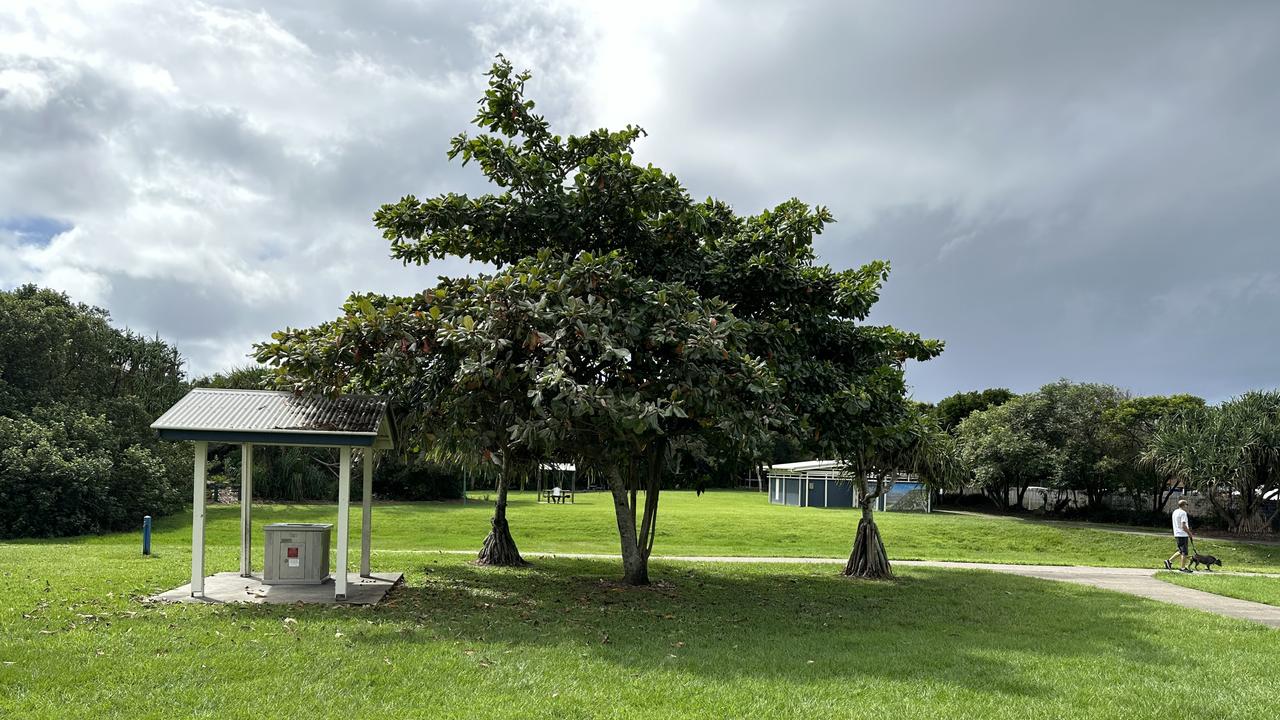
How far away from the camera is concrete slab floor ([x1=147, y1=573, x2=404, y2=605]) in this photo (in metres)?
12.0

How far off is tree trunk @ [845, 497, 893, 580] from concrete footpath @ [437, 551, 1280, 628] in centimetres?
261

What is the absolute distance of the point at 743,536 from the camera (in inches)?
1124

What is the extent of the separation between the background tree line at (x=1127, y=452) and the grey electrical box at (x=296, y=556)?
30.2 metres

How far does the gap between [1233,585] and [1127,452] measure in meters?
24.7

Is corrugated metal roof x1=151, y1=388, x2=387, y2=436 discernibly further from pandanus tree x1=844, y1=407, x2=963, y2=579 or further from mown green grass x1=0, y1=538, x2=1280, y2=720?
pandanus tree x1=844, y1=407, x2=963, y2=579

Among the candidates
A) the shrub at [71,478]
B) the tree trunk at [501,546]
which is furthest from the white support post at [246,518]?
the shrub at [71,478]

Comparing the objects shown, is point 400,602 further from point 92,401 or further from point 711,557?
point 92,401

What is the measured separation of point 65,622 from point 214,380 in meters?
38.0

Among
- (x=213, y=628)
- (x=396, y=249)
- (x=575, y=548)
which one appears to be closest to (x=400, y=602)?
(x=213, y=628)

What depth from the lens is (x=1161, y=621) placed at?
40.5ft

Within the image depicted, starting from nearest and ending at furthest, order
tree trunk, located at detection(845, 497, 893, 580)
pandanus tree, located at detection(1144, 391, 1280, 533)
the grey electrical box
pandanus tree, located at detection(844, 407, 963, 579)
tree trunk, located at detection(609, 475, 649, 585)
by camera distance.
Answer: the grey electrical box
tree trunk, located at detection(609, 475, 649, 585)
pandanus tree, located at detection(844, 407, 963, 579)
tree trunk, located at detection(845, 497, 893, 580)
pandanus tree, located at detection(1144, 391, 1280, 533)

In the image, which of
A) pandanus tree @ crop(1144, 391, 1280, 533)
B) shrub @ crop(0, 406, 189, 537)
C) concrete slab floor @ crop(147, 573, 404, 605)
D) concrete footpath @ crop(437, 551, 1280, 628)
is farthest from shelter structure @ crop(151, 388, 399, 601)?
pandanus tree @ crop(1144, 391, 1280, 533)

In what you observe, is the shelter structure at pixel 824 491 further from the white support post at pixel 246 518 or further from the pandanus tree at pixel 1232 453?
the white support post at pixel 246 518

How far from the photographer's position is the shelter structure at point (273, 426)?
11875mm
